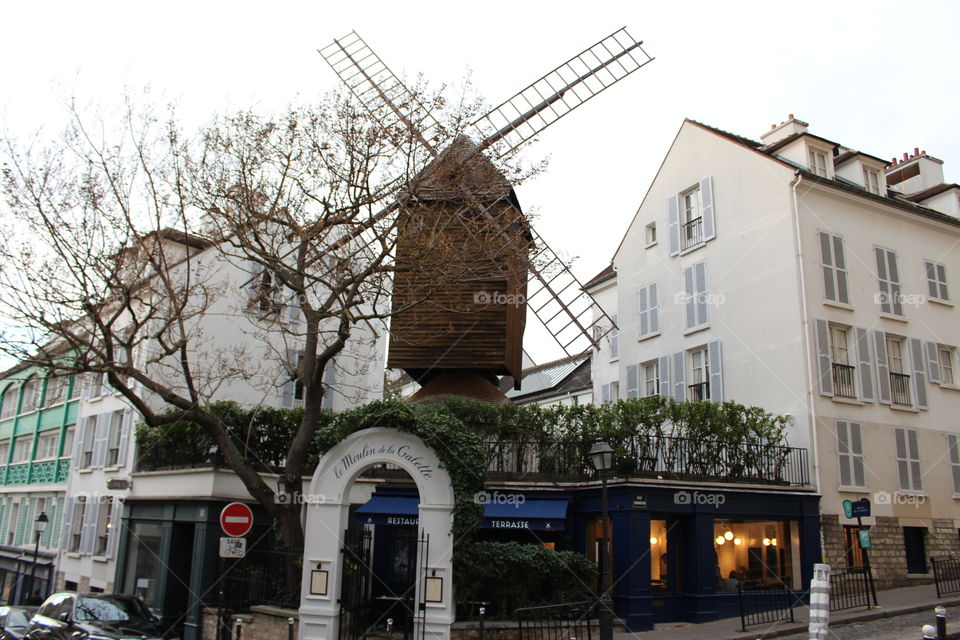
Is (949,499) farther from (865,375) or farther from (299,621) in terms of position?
(299,621)

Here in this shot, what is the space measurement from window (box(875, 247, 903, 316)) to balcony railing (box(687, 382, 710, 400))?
17.9 feet

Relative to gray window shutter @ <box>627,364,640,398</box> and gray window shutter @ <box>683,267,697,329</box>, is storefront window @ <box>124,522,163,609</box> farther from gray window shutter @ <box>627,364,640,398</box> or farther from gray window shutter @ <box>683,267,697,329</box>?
gray window shutter @ <box>683,267,697,329</box>

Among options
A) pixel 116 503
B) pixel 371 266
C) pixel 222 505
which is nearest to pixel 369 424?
pixel 371 266

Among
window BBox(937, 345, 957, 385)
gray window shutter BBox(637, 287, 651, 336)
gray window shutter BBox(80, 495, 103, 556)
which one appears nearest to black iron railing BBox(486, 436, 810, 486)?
gray window shutter BBox(637, 287, 651, 336)

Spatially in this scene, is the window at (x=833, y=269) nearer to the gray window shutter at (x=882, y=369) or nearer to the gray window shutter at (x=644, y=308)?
the gray window shutter at (x=882, y=369)

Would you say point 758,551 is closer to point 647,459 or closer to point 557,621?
point 647,459

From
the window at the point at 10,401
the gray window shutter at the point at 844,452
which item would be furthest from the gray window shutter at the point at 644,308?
the window at the point at 10,401

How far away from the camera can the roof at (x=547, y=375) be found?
37.5 meters

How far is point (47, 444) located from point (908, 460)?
32.5m

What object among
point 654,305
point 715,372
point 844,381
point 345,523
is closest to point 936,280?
point 844,381

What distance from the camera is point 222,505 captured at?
19.5 m

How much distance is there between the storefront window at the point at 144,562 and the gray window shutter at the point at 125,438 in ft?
9.36

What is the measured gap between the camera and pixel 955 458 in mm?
21875

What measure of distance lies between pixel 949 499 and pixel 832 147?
35.7 feet
